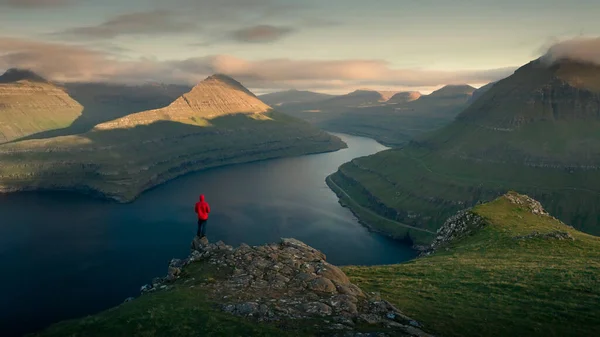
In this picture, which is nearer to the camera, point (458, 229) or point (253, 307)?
point (253, 307)

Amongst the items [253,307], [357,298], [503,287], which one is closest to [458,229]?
[503,287]

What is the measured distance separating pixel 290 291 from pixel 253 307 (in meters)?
5.85

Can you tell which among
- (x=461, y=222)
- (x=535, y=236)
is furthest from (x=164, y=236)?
(x=535, y=236)

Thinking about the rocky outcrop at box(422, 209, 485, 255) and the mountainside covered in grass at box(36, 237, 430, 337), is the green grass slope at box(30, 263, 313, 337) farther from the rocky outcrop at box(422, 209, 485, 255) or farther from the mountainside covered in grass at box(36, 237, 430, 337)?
the rocky outcrop at box(422, 209, 485, 255)

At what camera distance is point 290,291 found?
120 feet

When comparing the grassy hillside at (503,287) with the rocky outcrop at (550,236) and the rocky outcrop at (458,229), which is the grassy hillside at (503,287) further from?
the rocky outcrop at (458,229)

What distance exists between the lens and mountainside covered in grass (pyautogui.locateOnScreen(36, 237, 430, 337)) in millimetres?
27844

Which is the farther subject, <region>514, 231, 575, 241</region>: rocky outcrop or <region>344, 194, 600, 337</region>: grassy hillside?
<region>514, 231, 575, 241</region>: rocky outcrop

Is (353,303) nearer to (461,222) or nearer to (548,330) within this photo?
(548,330)

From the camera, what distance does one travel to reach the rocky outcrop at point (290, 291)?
2992cm

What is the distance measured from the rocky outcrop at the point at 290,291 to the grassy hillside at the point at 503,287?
13.3ft

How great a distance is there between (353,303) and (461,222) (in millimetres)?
64392

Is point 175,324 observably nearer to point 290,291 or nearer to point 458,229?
point 290,291

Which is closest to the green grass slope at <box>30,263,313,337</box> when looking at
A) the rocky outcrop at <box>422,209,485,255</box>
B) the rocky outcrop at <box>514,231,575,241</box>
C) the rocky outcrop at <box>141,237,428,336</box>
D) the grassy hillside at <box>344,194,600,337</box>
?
the rocky outcrop at <box>141,237,428,336</box>
